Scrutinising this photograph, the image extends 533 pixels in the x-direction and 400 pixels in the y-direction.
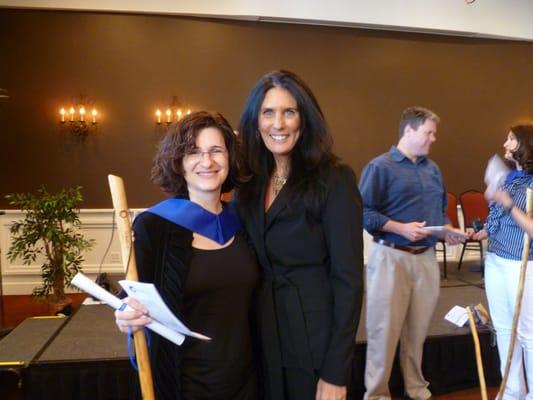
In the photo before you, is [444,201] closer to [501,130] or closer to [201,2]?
[201,2]

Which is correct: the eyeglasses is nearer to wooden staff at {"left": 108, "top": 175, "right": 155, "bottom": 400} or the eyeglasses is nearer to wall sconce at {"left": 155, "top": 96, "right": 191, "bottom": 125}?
wooden staff at {"left": 108, "top": 175, "right": 155, "bottom": 400}

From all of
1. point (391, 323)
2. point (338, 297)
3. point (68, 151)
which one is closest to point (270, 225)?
point (338, 297)

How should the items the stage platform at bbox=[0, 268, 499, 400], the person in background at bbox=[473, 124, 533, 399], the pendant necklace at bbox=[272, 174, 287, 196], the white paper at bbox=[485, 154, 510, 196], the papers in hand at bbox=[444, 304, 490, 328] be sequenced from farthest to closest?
the papers in hand at bbox=[444, 304, 490, 328], the stage platform at bbox=[0, 268, 499, 400], the person in background at bbox=[473, 124, 533, 399], the white paper at bbox=[485, 154, 510, 196], the pendant necklace at bbox=[272, 174, 287, 196]

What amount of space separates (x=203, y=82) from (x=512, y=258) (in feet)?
14.2

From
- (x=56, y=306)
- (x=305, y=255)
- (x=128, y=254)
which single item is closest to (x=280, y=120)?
(x=305, y=255)

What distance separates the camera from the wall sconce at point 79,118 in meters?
5.22

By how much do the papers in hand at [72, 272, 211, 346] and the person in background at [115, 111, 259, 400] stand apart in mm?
121

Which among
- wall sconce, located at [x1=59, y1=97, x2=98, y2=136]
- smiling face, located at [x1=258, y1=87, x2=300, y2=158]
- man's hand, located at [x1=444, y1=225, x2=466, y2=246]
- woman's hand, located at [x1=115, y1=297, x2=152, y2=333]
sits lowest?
man's hand, located at [x1=444, y1=225, x2=466, y2=246]

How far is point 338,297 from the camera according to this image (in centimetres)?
127

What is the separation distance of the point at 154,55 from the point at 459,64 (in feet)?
14.0

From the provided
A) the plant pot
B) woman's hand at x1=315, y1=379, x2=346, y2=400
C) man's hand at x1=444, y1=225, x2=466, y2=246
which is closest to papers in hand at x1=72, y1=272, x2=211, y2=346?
woman's hand at x1=315, y1=379, x2=346, y2=400

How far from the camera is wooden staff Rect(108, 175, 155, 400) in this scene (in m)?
1.05

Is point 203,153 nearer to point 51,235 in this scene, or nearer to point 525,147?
point 525,147

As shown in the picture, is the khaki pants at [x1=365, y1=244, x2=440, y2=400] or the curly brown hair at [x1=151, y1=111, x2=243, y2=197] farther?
the khaki pants at [x1=365, y1=244, x2=440, y2=400]
